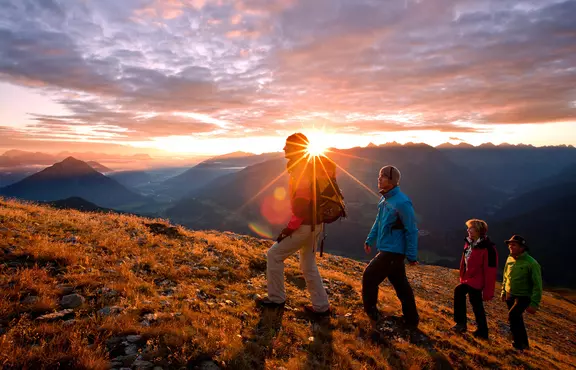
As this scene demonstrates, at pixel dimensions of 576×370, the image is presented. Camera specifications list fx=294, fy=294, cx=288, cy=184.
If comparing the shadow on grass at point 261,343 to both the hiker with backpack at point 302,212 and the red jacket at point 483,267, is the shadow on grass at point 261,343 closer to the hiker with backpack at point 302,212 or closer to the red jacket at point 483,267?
the hiker with backpack at point 302,212

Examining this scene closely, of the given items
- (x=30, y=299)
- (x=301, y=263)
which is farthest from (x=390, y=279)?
(x=30, y=299)

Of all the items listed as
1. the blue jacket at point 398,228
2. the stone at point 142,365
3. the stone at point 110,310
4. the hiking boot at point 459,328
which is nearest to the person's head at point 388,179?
the blue jacket at point 398,228

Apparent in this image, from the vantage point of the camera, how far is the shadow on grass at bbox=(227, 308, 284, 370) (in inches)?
185

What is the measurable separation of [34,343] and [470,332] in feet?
35.9

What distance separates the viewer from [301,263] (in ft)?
23.4

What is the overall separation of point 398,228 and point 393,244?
1.38 feet

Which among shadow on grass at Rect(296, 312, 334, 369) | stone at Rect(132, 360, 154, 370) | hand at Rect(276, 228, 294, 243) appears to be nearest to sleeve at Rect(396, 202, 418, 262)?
shadow on grass at Rect(296, 312, 334, 369)

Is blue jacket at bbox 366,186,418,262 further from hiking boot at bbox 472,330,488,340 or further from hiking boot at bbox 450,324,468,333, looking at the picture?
hiking boot at bbox 472,330,488,340

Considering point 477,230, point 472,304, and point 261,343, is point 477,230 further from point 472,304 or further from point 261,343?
point 261,343

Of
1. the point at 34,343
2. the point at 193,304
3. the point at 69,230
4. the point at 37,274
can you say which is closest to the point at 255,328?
the point at 193,304

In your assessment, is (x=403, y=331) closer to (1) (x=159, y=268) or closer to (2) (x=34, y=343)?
(1) (x=159, y=268)

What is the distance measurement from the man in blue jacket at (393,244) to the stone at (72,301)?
6.38m

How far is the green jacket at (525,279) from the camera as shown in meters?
9.05

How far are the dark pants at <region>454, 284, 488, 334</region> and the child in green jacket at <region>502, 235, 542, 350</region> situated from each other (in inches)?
39.9
